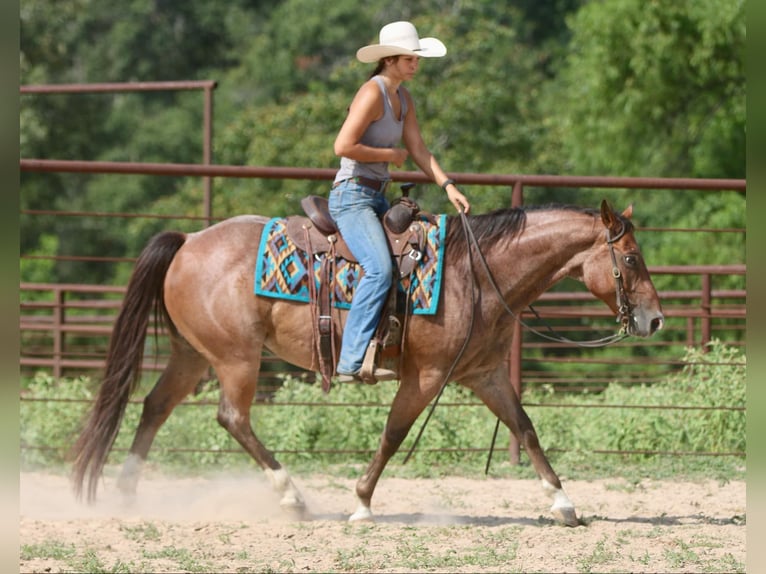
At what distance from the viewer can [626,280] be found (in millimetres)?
4883

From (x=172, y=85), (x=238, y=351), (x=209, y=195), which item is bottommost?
(x=238, y=351)

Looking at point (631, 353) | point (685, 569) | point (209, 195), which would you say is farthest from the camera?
point (631, 353)

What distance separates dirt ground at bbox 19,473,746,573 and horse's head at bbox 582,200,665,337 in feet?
3.33

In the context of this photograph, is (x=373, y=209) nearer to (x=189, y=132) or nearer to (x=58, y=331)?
(x=58, y=331)

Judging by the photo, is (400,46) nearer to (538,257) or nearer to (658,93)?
(538,257)

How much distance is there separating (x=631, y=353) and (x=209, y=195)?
10.5m

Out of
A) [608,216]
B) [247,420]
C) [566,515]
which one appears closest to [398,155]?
[608,216]

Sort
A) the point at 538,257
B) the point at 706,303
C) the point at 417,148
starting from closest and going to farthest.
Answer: the point at 538,257 < the point at 417,148 < the point at 706,303

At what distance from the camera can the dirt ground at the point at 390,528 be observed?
4.31m

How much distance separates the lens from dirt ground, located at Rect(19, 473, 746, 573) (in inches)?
170

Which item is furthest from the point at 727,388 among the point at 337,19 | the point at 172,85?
the point at 337,19

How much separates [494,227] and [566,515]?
1.46 metres

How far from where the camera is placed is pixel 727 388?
719 cm

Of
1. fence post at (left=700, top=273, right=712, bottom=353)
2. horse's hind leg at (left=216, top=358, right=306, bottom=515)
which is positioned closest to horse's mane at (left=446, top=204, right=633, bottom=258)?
horse's hind leg at (left=216, top=358, right=306, bottom=515)
